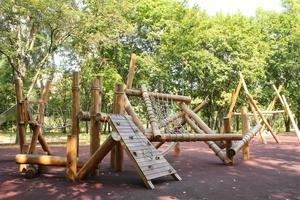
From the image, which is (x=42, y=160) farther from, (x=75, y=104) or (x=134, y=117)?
(x=134, y=117)

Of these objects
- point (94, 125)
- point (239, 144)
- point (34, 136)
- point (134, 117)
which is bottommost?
point (239, 144)

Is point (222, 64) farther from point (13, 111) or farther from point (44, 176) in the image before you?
point (44, 176)

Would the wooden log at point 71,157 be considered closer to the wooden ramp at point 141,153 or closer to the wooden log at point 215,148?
the wooden ramp at point 141,153

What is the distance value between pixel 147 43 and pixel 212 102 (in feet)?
25.0

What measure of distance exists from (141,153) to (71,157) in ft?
4.73

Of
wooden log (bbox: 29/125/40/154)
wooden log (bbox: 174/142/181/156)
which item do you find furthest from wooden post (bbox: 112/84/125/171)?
wooden log (bbox: 174/142/181/156)

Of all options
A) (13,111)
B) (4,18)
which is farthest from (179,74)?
(13,111)

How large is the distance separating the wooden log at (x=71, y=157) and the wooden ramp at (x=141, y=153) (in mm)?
874

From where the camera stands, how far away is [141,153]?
738 centimetres

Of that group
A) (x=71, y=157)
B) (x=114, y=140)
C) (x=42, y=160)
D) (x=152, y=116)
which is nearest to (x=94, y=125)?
(x=71, y=157)

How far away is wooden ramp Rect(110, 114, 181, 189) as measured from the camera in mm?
7020

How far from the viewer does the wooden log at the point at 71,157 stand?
753 centimetres

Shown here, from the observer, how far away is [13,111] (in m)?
10.5

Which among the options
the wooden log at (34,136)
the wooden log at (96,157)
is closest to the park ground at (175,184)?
the wooden log at (96,157)
